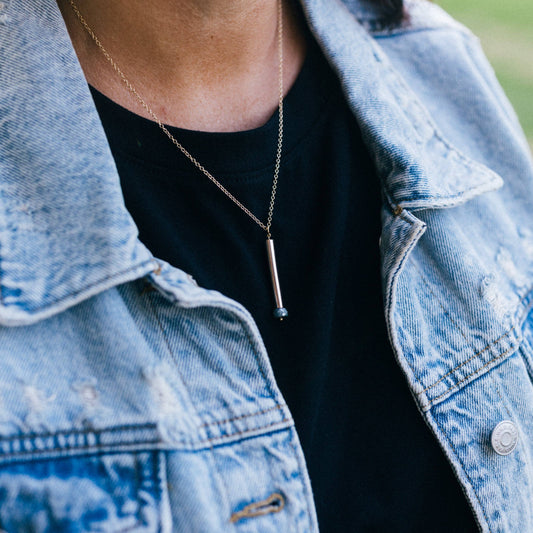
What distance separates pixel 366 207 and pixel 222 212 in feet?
0.93

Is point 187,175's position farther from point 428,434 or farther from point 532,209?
point 532,209

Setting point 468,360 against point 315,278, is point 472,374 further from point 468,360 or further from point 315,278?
point 315,278

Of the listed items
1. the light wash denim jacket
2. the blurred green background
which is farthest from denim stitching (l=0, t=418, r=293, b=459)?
the blurred green background

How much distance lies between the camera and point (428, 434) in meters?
1.14

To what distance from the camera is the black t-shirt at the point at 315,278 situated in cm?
105

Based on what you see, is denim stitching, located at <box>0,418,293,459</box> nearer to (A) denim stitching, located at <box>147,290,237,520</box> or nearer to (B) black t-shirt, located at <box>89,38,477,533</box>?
(A) denim stitching, located at <box>147,290,237,520</box>

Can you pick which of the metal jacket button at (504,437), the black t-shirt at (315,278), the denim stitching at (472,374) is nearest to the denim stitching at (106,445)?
the black t-shirt at (315,278)

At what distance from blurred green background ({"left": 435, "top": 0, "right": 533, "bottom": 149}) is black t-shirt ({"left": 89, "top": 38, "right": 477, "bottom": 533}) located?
3.83 m

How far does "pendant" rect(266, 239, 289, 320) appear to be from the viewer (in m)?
1.07

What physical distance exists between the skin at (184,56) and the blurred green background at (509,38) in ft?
12.6

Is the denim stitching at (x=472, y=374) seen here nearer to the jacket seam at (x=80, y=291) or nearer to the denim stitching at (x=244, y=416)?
the denim stitching at (x=244, y=416)

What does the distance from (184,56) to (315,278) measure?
43cm

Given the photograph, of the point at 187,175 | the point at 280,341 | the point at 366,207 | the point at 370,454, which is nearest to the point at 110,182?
the point at 187,175

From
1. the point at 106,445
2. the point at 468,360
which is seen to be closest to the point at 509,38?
the point at 468,360
